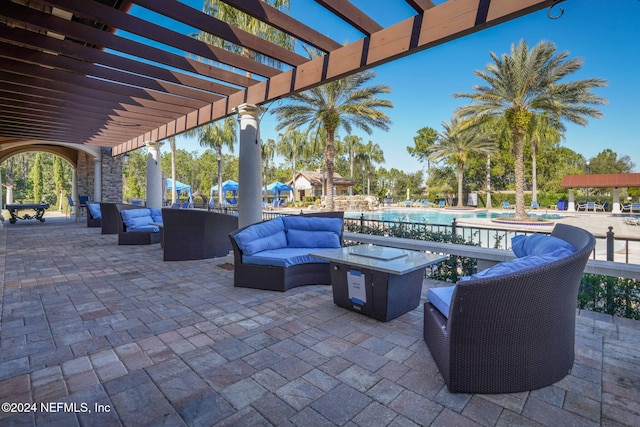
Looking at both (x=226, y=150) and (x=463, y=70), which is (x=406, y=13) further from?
(x=226, y=150)

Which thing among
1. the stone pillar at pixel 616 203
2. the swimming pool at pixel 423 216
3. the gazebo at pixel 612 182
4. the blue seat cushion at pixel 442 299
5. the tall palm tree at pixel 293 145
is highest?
the tall palm tree at pixel 293 145

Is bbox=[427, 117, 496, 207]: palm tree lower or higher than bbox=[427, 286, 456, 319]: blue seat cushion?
higher

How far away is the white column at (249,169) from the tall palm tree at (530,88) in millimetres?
12427

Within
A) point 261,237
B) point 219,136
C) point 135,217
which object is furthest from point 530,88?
point 219,136

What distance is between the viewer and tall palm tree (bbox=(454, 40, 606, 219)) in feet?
41.4

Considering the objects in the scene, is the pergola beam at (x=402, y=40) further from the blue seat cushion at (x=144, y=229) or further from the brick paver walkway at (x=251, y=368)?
the blue seat cushion at (x=144, y=229)

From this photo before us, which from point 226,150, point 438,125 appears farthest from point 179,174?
point 438,125

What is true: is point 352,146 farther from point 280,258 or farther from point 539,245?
point 539,245

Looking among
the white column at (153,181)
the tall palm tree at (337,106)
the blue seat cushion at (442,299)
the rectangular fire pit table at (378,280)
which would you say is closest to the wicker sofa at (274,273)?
the rectangular fire pit table at (378,280)

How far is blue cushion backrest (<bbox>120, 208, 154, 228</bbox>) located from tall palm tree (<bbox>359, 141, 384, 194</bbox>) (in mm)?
32811

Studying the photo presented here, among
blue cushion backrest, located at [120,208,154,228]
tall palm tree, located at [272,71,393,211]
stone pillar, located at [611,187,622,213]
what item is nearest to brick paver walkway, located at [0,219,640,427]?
blue cushion backrest, located at [120,208,154,228]

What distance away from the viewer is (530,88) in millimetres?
13492

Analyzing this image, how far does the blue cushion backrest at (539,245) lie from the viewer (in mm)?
2238

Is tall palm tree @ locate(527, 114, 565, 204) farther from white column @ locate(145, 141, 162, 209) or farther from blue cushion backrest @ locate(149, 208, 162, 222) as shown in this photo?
blue cushion backrest @ locate(149, 208, 162, 222)
